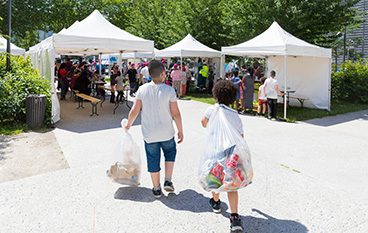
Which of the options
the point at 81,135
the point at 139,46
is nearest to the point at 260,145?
the point at 81,135

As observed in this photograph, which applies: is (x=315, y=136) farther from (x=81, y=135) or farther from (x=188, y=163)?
(x=81, y=135)

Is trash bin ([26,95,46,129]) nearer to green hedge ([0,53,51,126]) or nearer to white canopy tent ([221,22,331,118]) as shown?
green hedge ([0,53,51,126])

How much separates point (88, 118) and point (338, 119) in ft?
27.2

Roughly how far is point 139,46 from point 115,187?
7.56 m

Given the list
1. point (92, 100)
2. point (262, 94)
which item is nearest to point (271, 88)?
point (262, 94)

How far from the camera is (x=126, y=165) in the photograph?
15.3 feet

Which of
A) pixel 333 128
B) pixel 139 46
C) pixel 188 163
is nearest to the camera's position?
pixel 188 163

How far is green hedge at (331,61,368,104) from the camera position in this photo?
52.0 ft

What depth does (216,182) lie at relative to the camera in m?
3.46

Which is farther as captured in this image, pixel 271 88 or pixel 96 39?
pixel 271 88

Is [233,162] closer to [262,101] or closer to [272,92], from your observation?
[272,92]

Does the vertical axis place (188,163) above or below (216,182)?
below

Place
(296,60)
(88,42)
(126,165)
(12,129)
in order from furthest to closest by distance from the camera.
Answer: (296,60) < (88,42) < (12,129) < (126,165)

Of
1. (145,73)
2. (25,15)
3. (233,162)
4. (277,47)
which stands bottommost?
(233,162)
